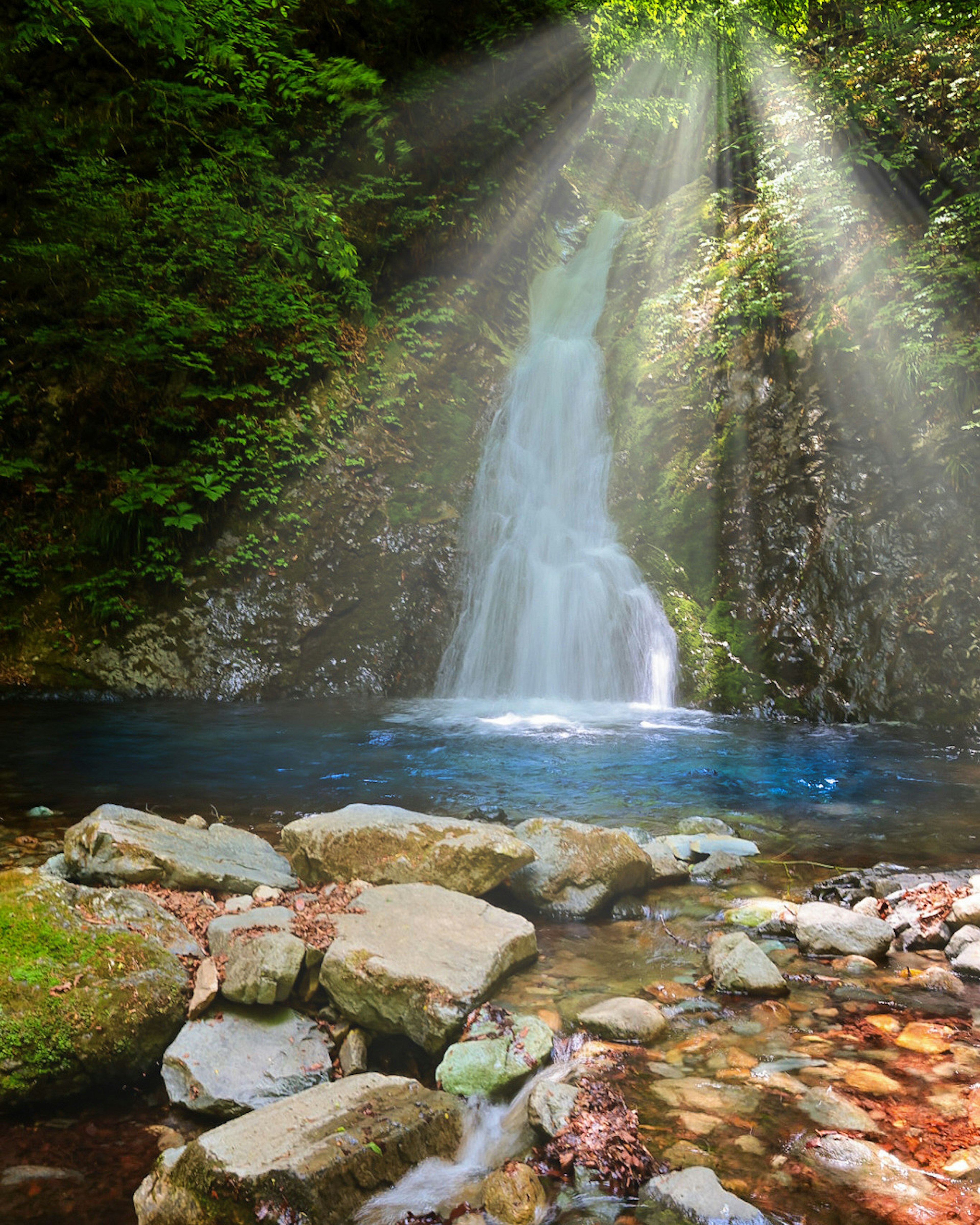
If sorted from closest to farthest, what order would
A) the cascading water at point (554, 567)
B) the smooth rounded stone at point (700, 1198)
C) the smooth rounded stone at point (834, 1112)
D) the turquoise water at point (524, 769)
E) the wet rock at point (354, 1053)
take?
the smooth rounded stone at point (700, 1198), the smooth rounded stone at point (834, 1112), the wet rock at point (354, 1053), the turquoise water at point (524, 769), the cascading water at point (554, 567)

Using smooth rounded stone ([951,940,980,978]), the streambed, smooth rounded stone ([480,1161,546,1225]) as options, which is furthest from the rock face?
smooth rounded stone ([951,940,980,978])

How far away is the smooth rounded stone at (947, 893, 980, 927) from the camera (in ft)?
10.2

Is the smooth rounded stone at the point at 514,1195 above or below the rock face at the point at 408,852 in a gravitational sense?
above

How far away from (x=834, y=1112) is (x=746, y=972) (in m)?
0.71

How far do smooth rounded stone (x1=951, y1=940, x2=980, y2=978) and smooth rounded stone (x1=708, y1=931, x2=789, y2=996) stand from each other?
0.73m

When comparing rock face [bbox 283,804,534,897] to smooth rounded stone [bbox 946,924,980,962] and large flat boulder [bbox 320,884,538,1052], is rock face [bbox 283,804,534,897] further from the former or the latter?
smooth rounded stone [bbox 946,924,980,962]

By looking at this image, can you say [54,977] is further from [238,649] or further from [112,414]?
[112,414]

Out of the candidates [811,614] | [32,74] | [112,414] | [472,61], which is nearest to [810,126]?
[472,61]

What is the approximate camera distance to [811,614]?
8.98 metres

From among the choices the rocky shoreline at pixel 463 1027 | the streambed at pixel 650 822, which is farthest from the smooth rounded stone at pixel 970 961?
the streambed at pixel 650 822

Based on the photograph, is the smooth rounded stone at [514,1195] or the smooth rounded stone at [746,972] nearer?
the smooth rounded stone at [514,1195]

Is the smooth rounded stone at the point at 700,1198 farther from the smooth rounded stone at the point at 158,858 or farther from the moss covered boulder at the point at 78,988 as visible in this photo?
the smooth rounded stone at the point at 158,858

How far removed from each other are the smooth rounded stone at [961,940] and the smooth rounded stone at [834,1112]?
122 centimetres

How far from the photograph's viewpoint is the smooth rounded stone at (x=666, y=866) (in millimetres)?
3902
